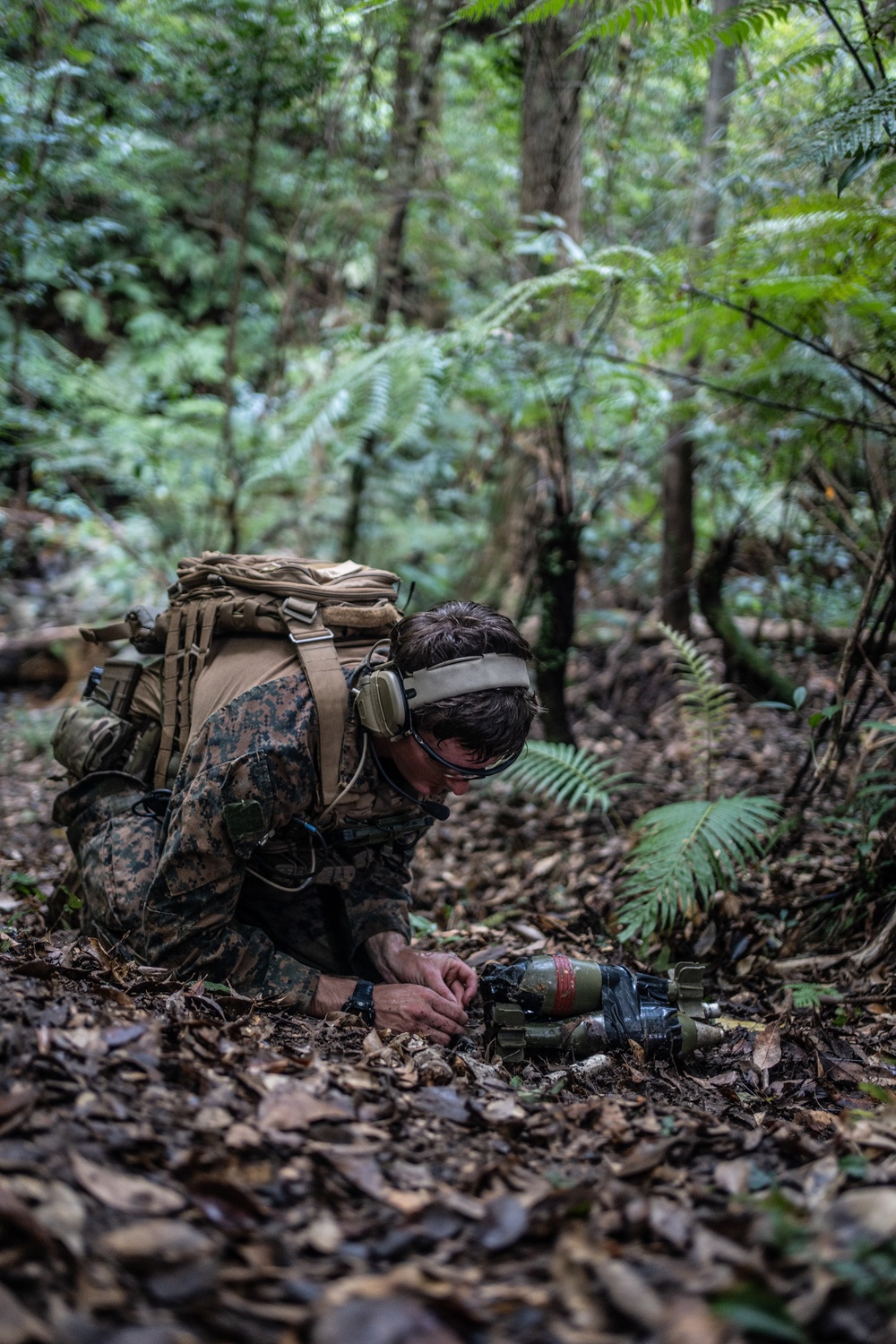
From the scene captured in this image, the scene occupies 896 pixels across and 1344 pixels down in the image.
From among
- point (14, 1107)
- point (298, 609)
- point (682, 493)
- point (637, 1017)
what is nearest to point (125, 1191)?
point (14, 1107)

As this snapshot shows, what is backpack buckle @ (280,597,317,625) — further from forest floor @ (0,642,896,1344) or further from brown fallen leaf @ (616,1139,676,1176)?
brown fallen leaf @ (616,1139,676,1176)

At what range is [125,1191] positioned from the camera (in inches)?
63.0

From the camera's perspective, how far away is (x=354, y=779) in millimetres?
3039

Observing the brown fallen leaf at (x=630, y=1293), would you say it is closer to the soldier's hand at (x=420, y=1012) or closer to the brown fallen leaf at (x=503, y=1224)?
the brown fallen leaf at (x=503, y=1224)

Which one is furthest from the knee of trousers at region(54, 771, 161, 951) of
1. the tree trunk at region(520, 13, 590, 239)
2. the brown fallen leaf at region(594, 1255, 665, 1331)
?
the tree trunk at region(520, 13, 590, 239)

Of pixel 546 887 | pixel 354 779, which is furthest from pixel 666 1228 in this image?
pixel 546 887

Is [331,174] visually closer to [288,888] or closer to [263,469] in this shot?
[263,469]

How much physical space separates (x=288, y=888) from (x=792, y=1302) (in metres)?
2.17

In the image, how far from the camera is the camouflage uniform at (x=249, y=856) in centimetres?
293

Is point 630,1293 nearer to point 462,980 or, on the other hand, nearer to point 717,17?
point 462,980

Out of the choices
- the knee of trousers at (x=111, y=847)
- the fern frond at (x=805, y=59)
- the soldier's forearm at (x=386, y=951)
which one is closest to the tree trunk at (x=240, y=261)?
the knee of trousers at (x=111, y=847)

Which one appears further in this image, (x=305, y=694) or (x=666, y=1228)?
(x=305, y=694)

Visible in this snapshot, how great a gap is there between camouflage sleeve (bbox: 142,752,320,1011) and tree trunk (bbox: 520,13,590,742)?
2197mm

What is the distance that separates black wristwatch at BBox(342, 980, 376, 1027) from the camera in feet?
9.93
